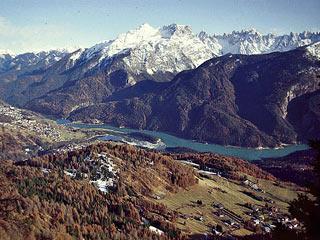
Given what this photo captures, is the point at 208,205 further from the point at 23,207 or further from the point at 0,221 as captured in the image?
the point at 0,221

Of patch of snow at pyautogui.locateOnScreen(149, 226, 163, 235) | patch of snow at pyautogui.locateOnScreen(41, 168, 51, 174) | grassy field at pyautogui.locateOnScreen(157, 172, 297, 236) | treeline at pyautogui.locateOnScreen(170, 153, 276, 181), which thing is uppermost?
patch of snow at pyautogui.locateOnScreen(41, 168, 51, 174)

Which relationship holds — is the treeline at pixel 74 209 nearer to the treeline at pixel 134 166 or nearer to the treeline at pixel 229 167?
the treeline at pixel 134 166

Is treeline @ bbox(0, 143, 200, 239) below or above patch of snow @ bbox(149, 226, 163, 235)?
above

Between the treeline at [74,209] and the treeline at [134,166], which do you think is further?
the treeline at [134,166]

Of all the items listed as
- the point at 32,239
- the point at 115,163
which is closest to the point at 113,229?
the point at 32,239

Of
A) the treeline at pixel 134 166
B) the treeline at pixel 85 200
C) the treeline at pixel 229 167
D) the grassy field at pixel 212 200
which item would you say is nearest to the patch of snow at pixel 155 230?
the treeline at pixel 85 200

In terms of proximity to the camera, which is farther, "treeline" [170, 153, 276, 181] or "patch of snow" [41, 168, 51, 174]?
"treeline" [170, 153, 276, 181]

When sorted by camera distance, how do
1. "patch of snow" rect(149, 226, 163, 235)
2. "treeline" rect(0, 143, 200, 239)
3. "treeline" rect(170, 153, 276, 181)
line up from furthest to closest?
"treeline" rect(170, 153, 276, 181)
"patch of snow" rect(149, 226, 163, 235)
"treeline" rect(0, 143, 200, 239)

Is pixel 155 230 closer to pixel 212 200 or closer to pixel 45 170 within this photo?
pixel 212 200

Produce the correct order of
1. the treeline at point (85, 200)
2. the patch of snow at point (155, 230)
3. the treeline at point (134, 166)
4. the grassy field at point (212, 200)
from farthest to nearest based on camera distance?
the treeline at point (134, 166) < the grassy field at point (212, 200) < the patch of snow at point (155, 230) < the treeline at point (85, 200)

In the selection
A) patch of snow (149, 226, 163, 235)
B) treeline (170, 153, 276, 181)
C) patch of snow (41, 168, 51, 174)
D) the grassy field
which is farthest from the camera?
treeline (170, 153, 276, 181)

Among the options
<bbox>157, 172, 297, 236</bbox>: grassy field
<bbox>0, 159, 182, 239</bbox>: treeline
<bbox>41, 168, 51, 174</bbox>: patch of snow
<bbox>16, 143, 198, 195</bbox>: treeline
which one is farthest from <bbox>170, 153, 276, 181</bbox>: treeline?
<bbox>41, 168, 51, 174</bbox>: patch of snow

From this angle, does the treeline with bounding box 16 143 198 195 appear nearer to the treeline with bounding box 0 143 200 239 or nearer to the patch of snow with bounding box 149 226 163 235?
the treeline with bounding box 0 143 200 239
